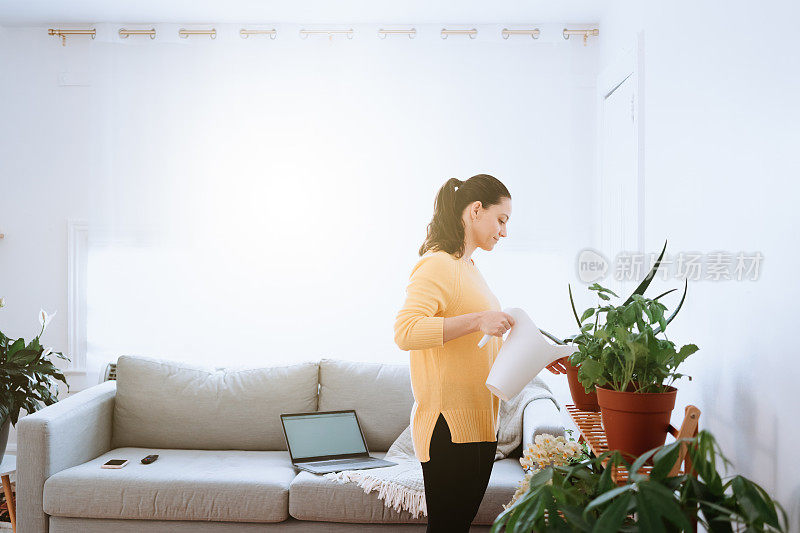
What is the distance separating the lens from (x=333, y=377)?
10.3 ft

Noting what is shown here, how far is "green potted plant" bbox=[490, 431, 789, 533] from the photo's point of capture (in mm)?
913

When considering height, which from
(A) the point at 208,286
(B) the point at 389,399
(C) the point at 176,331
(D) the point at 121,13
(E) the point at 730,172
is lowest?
(B) the point at 389,399

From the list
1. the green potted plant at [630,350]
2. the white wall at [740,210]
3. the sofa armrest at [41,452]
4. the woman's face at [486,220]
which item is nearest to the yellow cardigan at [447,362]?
the woman's face at [486,220]

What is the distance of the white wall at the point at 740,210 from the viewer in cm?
126

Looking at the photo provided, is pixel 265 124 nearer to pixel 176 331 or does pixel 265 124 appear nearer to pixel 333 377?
pixel 176 331

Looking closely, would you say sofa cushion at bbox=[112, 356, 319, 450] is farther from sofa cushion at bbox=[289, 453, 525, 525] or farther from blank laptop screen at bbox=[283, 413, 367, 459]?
sofa cushion at bbox=[289, 453, 525, 525]

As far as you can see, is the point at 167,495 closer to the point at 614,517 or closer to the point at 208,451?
the point at 208,451

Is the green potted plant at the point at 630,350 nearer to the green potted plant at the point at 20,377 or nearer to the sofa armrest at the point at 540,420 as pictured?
the sofa armrest at the point at 540,420

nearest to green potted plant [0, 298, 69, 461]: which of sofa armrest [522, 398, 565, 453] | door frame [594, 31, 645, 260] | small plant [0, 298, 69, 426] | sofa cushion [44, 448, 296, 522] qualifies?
small plant [0, 298, 69, 426]

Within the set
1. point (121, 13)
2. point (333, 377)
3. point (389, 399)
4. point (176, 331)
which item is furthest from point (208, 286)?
point (121, 13)

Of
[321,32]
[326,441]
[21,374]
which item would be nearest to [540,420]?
[326,441]

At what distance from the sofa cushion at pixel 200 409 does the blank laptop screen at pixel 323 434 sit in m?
0.11

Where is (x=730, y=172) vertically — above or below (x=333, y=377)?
above

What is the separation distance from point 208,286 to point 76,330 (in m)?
0.76
